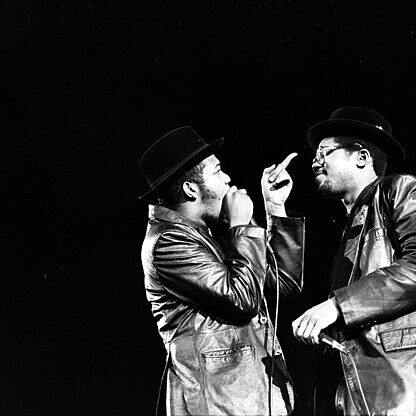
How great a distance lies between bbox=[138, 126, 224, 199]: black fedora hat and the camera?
312 centimetres

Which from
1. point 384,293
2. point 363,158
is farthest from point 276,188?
point 384,293

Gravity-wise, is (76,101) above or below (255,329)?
above

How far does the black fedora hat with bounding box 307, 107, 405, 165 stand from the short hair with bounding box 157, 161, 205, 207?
0.49m

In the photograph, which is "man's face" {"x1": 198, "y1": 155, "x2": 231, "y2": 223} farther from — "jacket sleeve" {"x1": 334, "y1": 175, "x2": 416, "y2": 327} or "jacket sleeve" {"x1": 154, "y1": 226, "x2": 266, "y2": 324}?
"jacket sleeve" {"x1": 334, "y1": 175, "x2": 416, "y2": 327}

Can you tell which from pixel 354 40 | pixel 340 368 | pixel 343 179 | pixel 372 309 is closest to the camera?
pixel 372 309

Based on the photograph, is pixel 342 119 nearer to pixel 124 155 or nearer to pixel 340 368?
pixel 340 368

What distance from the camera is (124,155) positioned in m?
4.57

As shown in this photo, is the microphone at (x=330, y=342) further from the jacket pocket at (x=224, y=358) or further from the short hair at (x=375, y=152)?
the short hair at (x=375, y=152)

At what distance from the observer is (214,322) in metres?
2.90

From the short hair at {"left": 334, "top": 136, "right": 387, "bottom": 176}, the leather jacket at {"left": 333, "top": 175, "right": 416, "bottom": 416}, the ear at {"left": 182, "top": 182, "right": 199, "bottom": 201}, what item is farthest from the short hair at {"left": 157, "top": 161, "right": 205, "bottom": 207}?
the leather jacket at {"left": 333, "top": 175, "right": 416, "bottom": 416}

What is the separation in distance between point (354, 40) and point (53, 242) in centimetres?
189

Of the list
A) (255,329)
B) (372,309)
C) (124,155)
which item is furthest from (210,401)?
(124,155)

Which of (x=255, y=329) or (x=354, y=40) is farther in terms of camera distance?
(x=354, y=40)

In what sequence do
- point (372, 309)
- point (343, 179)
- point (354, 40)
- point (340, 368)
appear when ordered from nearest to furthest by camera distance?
1. point (372, 309)
2. point (340, 368)
3. point (343, 179)
4. point (354, 40)
